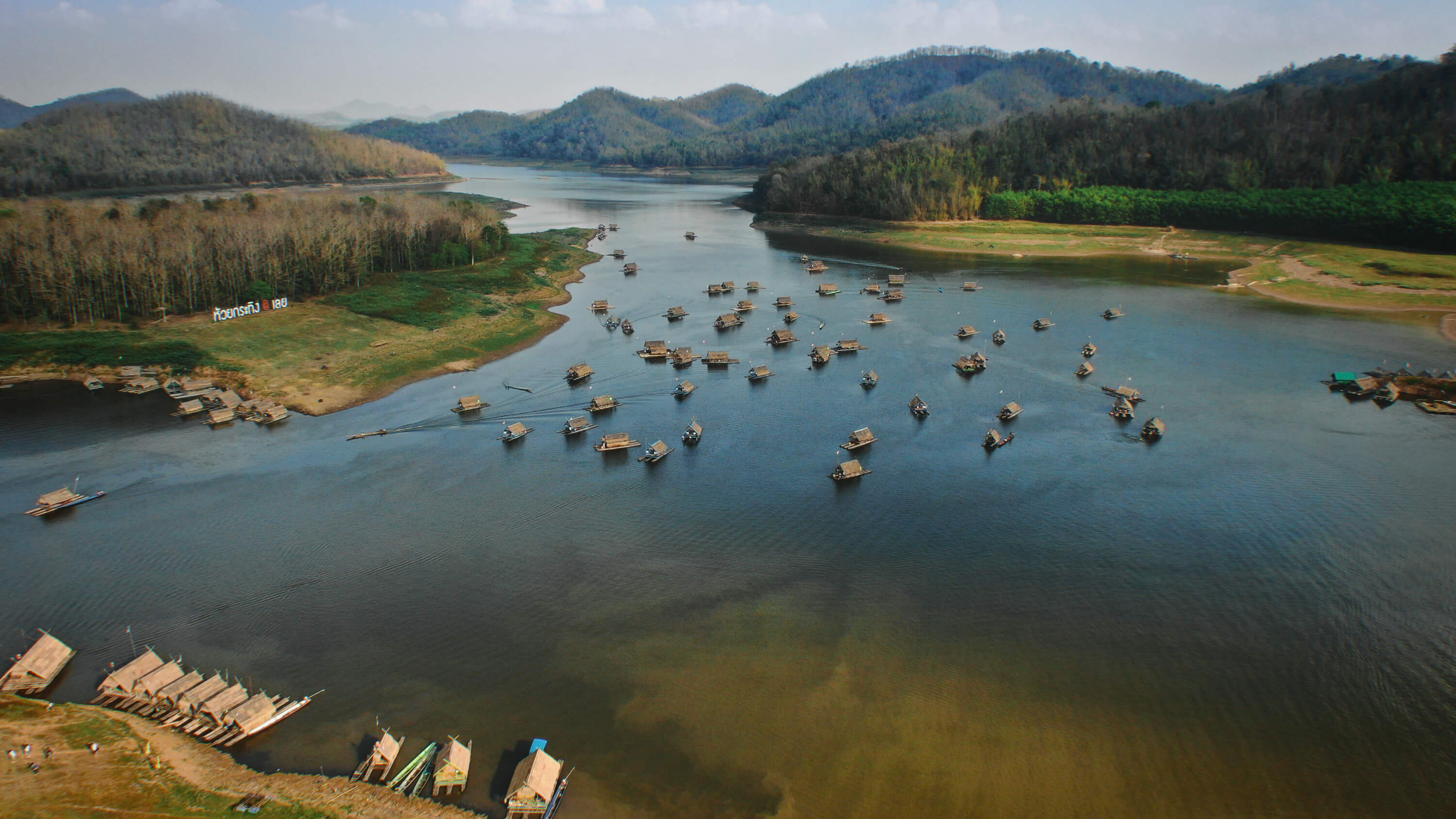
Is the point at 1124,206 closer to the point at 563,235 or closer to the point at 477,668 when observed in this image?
the point at 563,235

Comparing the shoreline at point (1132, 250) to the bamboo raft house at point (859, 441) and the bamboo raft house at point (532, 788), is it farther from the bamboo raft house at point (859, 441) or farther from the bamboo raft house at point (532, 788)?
the bamboo raft house at point (532, 788)

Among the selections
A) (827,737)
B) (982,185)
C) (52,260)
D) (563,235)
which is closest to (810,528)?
(827,737)

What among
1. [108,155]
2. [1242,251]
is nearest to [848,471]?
[1242,251]

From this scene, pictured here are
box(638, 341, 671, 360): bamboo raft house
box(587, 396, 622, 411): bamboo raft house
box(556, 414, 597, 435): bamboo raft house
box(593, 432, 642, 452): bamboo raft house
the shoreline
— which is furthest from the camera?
the shoreline

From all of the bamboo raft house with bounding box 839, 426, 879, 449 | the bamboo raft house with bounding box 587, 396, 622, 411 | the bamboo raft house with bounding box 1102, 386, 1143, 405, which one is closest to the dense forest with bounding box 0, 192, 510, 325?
the bamboo raft house with bounding box 587, 396, 622, 411

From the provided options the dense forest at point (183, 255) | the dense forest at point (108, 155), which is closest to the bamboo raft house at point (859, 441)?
the dense forest at point (183, 255)

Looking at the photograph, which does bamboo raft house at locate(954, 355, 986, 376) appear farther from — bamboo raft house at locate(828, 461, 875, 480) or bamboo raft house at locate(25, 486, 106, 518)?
bamboo raft house at locate(25, 486, 106, 518)

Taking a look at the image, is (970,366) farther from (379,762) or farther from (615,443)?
(379,762)
